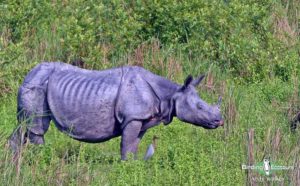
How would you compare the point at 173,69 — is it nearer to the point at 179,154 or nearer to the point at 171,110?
the point at 171,110

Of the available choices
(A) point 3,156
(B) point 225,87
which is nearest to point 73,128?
(A) point 3,156

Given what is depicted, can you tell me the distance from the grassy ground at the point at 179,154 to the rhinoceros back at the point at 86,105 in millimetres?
214

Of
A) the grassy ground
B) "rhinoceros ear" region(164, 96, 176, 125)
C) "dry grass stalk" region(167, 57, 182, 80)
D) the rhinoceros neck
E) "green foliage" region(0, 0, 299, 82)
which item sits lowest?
the grassy ground

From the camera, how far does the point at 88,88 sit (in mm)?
9266

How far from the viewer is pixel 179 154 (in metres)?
8.73

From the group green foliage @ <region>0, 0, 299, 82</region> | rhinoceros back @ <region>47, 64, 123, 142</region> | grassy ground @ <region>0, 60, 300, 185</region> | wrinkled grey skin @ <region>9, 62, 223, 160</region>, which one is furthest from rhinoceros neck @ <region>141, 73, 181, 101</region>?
green foliage @ <region>0, 0, 299, 82</region>

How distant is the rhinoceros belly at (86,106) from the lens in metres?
9.16

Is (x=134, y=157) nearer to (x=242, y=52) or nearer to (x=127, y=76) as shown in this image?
Answer: (x=127, y=76)

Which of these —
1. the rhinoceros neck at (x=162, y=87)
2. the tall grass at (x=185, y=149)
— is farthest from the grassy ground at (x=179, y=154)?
the rhinoceros neck at (x=162, y=87)

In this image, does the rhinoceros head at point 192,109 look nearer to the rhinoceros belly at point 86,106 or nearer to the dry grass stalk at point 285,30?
the rhinoceros belly at point 86,106

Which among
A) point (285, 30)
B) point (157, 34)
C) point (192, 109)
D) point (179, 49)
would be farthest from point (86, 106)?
point (285, 30)

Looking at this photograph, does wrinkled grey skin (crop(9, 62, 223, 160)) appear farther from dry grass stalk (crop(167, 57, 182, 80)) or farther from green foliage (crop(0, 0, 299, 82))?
green foliage (crop(0, 0, 299, 82))

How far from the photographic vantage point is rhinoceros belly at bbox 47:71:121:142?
9.16 metres

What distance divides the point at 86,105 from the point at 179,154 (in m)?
1.01
